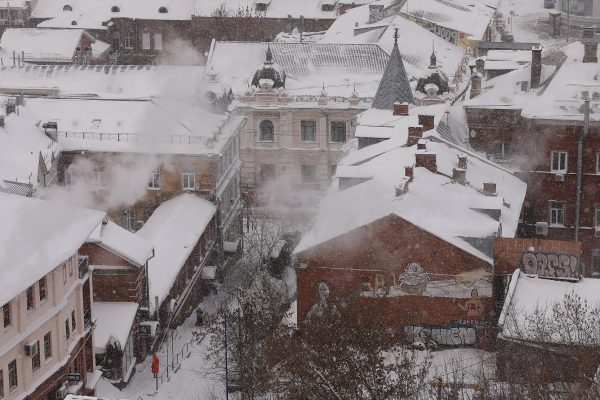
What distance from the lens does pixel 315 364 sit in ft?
130

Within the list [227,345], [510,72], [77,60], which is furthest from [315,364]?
[77,60]

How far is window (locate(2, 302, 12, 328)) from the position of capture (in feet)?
126

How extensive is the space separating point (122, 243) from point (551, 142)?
62.5 ft

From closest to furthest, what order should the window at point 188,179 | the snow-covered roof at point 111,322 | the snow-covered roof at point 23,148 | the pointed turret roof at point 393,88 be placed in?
the snow-covered roof at point 111,322
the snow-covered roof at point 23,148
the window at point 188,179
the pointed turret roof at point 393,88

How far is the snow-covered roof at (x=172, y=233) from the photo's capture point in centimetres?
5344

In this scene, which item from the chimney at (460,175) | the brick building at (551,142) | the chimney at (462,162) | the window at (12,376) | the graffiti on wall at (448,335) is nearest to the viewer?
the window at (12,376)

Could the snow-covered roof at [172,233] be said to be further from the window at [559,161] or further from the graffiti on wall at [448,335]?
the window at [559,161]

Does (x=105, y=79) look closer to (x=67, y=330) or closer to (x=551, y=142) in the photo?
(x=551, y=142)

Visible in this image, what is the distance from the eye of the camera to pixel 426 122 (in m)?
58.2

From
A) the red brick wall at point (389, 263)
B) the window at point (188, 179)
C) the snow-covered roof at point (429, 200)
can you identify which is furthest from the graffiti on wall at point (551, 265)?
the window at point (188, 179)

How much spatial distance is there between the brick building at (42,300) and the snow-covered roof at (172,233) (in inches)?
344

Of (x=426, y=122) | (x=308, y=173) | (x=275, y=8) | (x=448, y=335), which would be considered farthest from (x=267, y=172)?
(x=275, y=8)

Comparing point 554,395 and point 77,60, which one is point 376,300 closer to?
point 554,395

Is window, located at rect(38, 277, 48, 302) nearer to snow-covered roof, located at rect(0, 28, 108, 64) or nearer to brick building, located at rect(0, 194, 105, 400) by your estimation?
brick building, located at rect(0, 194, 105, 400)
